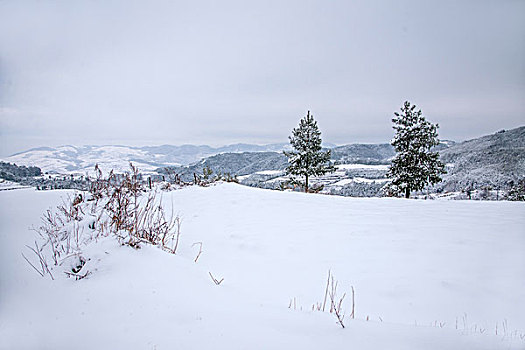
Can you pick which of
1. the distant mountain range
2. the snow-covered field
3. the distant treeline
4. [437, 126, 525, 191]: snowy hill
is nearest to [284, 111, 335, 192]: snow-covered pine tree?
the distant mountain range

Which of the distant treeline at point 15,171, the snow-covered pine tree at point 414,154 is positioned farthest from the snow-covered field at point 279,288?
the snow-covered pine tree at point 414,154

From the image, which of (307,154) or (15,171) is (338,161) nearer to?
(307,154)

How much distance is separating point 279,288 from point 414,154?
16.5m

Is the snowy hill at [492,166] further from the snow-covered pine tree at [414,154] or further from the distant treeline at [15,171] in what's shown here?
the distant treeline at [15,171]

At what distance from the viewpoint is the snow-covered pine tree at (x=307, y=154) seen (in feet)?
61.9

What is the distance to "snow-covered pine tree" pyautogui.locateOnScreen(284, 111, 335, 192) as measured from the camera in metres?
18.9

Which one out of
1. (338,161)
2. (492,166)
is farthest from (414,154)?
(492,166)

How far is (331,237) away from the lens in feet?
14.0

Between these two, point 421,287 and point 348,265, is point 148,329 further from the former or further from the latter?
point 421,287

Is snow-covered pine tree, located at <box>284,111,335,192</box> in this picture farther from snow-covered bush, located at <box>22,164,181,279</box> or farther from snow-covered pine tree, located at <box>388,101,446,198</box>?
snow-covered bush, located at <box>22,164,181,279</box>

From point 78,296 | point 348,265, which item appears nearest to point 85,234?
point 78,296

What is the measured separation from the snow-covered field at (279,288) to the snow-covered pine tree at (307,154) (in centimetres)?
1393

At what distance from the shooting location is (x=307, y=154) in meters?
18.9

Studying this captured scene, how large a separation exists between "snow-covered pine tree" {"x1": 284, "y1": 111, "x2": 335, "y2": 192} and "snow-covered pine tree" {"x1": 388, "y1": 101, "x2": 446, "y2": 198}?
15.1ft
